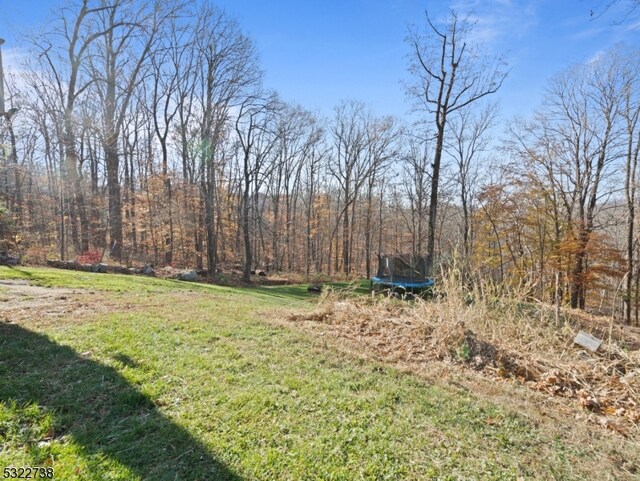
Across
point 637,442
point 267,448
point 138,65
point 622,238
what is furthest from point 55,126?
point 622,238

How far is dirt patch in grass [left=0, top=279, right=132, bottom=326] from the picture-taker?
4.27 meters

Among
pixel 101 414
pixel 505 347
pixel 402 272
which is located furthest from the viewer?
pixel 402 272

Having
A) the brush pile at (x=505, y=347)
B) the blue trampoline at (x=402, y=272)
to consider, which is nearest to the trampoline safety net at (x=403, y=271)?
the blue trampoline at (x=402, y=272)

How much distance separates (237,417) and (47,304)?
4.50m

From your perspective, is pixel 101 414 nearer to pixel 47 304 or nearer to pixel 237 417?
pixel 237 417

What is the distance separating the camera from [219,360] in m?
3.30

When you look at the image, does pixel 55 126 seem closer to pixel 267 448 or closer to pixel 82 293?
pixel 82 293

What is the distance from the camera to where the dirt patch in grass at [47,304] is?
427 centimetres

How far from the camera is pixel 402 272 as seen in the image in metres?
12.4

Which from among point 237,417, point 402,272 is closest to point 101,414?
point 237,417

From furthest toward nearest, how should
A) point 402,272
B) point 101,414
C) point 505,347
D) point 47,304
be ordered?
point 402,272
point 47,304
point 505,347
point 101,414

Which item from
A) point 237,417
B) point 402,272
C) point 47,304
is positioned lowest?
point 402,272

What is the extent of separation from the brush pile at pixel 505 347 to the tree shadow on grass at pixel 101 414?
2538 millimetres

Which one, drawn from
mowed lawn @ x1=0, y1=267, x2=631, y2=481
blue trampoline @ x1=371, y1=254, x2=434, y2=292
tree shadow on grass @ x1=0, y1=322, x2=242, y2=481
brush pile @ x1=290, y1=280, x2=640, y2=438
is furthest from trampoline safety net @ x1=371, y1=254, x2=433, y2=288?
tree shadow on grass @ x1=0, y1=322, x2=242, y2=481
